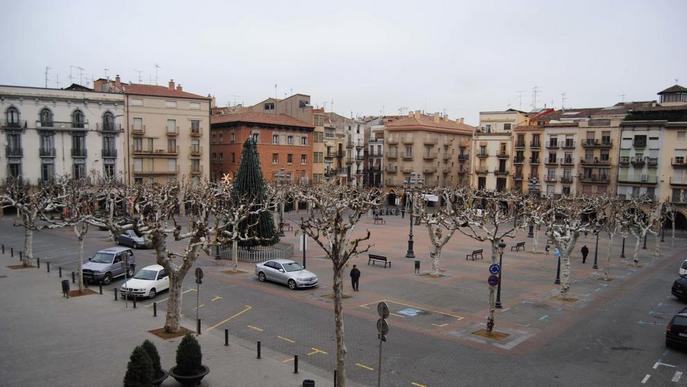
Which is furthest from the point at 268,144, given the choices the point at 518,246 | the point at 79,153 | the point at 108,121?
the point at 518,246

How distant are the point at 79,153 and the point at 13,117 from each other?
7353mm

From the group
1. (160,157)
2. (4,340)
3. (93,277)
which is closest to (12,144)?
(160,157)

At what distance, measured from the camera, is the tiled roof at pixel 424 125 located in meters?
85.2

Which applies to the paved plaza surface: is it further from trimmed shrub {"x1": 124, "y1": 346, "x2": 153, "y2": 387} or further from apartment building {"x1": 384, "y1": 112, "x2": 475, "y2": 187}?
apartment building {"x1": 384, "y1": 112, "x2": 475, "y2": 187}

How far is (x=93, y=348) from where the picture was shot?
16.5 metres

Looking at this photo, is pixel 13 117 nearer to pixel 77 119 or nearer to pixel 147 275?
pixel 77 119

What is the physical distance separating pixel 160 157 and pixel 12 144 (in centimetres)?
1573

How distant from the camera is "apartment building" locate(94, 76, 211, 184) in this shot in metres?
62.4

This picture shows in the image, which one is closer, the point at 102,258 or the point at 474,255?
the point at 102,258

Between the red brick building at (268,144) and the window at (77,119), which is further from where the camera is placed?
the red brick building at (268,144)

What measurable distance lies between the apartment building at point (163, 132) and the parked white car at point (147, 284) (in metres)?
39.6

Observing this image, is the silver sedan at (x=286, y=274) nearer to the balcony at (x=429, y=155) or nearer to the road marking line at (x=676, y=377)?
the road marking line at (x=676, y=377)

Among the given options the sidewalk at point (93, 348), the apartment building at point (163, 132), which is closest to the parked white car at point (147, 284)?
the sidewalk at point (93, 348)

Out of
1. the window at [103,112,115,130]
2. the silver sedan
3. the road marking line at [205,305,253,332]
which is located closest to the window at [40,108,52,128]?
the window at [103,112,115,130]
